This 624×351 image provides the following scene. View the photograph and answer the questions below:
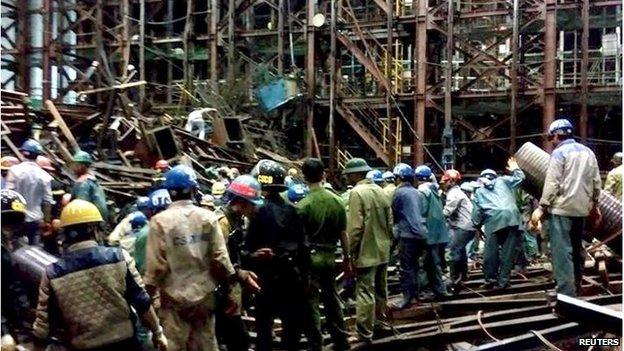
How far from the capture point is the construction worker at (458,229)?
11102 mm

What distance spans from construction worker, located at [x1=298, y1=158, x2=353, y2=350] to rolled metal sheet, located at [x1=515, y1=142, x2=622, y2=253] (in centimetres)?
315

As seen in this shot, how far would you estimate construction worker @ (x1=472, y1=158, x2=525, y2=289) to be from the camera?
10734 mm

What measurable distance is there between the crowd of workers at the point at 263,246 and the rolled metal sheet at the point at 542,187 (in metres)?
0.32

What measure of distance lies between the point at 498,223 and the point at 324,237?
4132mm

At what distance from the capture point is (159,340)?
5.25 m

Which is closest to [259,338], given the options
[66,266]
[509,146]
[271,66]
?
[66,266]

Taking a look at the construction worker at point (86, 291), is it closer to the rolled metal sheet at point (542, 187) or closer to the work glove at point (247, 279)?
the work glove at point (247, 279)

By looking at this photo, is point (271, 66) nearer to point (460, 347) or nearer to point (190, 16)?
point (190, 16)

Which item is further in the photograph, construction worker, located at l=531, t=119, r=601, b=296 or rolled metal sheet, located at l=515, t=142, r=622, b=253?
rolled metal sheet, located at l=515, t=142, r=622, b=253

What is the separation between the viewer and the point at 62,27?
25.0 metres

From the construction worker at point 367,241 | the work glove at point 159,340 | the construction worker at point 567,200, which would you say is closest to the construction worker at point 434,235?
the construction worker at point 367,241

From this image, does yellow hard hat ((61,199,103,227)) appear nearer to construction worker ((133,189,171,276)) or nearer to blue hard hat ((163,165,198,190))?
blue hard hat ((163,165,198,190))

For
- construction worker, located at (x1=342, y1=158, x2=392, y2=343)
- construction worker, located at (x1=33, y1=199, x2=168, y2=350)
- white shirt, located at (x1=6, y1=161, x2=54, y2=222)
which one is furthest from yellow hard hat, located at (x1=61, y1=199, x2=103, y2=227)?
white shirt, located at (x1=6, y1=161, x2=54, y2=222)

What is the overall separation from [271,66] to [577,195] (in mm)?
18368
